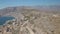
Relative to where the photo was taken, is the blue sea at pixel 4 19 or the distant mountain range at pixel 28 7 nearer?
the blue sea at pixel 4 19

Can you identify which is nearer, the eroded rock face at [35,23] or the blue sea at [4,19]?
the eroded rock face at [35,23]

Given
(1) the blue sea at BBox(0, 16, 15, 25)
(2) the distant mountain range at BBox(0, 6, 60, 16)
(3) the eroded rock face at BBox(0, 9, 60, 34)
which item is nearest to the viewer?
(3) the eroded rock face at BBox(0, 9, 60, 34)

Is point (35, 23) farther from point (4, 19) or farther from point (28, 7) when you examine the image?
point (4, 19)

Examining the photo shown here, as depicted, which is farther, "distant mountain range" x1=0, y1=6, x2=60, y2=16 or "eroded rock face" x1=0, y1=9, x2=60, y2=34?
"distant mountain range" x1=0, y1=6, x2=60, y2=16

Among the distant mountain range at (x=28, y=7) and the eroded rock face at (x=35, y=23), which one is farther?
the distant mountain range at (x=28, y=7)

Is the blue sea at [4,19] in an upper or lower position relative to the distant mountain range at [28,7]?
lower

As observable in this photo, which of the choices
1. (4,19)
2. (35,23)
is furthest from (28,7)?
(4,19)

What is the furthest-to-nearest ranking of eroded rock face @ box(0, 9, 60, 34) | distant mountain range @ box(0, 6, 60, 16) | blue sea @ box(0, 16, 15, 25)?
distant mountain range @ box(0, 6, 60, 16)
blue sea @ box(0, 16, 15, 25)
eroded rock face @ box(0, 9, 60, 34)

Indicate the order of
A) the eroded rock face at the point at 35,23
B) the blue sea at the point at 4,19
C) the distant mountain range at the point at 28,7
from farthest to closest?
the distant mountain range at the point at 28,7 < the blue sea at the point at 4,19 < the eroded rock face at the point at 35,23

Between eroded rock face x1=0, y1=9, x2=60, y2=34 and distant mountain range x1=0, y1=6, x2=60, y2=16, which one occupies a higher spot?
distant mountain range x1=0, y1=6, x2=60, y2=16

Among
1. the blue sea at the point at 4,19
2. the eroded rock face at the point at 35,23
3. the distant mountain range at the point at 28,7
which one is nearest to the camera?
the eroded rock face at the point at 35,23

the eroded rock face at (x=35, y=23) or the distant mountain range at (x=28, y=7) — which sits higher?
the distant mountain range at (x=28, y=7)

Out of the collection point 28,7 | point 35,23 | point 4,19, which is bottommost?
point 35,23
